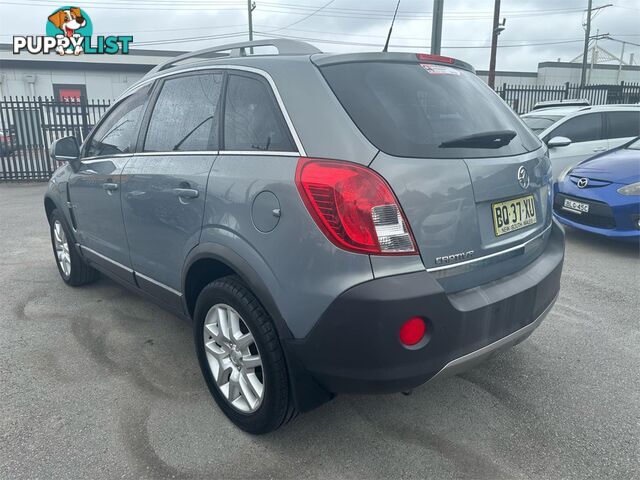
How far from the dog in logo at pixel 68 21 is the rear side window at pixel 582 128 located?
26127mm

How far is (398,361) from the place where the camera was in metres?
1.89

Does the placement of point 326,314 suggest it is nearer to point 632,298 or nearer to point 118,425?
point 118,425

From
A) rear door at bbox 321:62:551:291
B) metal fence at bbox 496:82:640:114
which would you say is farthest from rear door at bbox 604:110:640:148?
metal fence at bbox 496:82:640:114

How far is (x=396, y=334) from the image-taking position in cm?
185

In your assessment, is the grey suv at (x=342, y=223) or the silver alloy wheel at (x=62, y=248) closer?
the grey suv at (x=342, y=223)

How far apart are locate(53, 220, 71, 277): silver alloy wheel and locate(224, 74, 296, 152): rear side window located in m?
2.69

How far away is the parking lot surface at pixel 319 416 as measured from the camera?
7.16 ft

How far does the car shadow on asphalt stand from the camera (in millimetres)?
5465

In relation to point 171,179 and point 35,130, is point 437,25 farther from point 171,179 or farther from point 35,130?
point 35,130

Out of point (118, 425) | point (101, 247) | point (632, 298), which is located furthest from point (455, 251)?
point (632, 298)

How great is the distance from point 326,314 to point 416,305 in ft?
1.12

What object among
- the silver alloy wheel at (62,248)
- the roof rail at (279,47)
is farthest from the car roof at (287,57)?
the silver alloy wheel at (62,248)

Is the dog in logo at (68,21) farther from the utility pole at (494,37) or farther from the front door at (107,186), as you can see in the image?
the front door at (107,186)

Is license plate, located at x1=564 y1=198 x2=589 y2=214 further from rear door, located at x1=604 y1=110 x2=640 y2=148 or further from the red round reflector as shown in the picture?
the red round reflector
